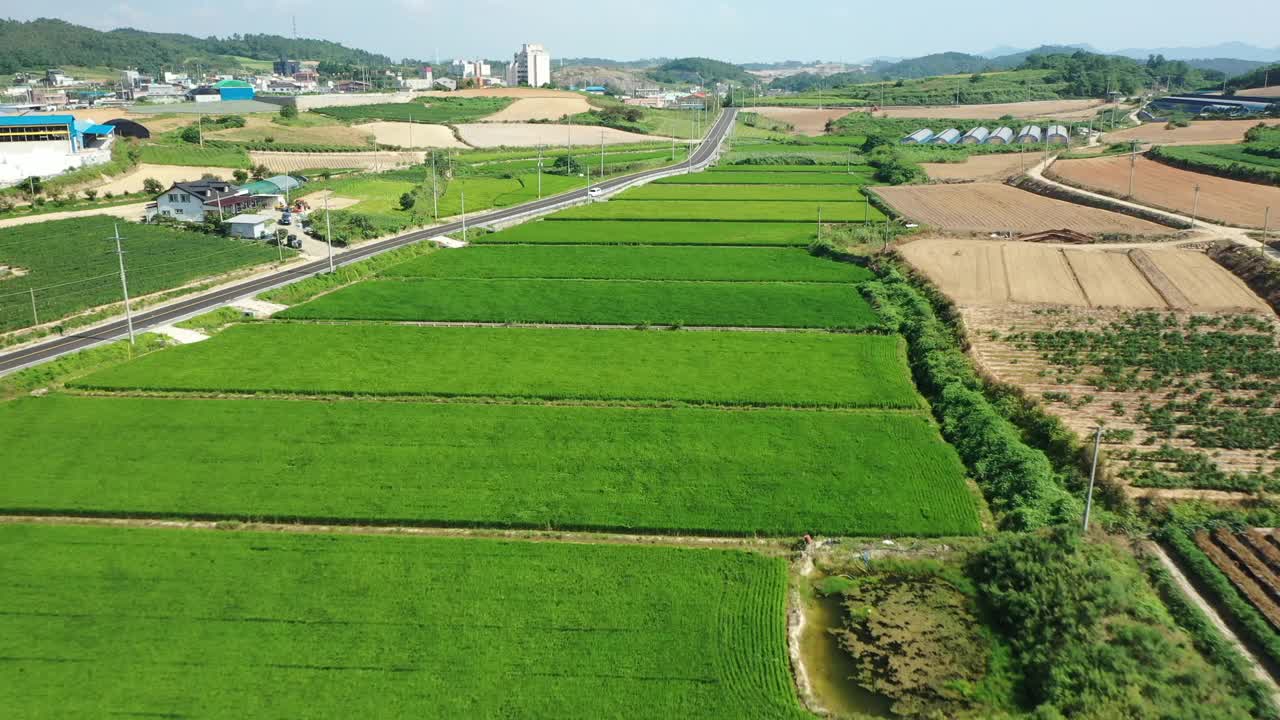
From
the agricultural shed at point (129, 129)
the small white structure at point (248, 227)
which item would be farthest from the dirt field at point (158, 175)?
the small white structure at point (248, 227)

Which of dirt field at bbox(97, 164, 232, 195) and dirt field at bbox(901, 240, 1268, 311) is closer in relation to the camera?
dirt field at bbox(901, 240, 1268, 311)

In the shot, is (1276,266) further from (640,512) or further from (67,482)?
(67,482)

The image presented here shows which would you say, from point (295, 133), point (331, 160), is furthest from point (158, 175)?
point (295, 133)

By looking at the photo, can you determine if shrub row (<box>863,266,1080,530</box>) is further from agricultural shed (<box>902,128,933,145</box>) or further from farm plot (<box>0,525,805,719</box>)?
agricultural shed (<box>902,128,933,145</box>)

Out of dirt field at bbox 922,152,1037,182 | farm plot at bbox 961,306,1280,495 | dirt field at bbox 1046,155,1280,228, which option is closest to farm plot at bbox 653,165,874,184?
dirt field at bbox 922,152,1037,182

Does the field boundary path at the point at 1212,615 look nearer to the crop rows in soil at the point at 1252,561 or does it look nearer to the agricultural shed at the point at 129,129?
the crop rows in soil at the point at 1252,561

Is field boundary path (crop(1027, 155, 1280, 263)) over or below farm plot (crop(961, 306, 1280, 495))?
over

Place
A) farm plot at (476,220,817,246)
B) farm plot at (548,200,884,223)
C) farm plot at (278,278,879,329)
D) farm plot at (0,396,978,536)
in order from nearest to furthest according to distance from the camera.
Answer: farm plot at (0,396,978,536), farm plot at (278,278,879,329), farm plot at (476,220,817,246), farm plot at (548,200,884,223)

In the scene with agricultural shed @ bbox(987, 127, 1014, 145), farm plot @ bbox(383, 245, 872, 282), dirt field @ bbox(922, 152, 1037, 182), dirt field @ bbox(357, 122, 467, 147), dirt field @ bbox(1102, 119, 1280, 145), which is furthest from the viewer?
dirt field @ bbox(357, 122, 467, 147)
